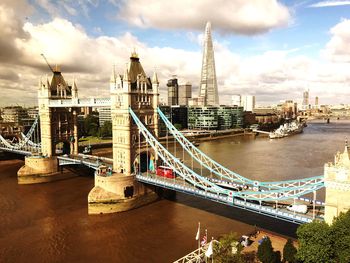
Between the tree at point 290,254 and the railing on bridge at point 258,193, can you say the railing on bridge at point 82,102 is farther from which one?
the tree at point 290,254

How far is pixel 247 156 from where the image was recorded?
88875 millimetres

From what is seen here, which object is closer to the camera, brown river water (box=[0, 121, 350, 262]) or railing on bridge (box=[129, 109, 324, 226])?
railing on bridge (box=[129, 109, 324, 226])

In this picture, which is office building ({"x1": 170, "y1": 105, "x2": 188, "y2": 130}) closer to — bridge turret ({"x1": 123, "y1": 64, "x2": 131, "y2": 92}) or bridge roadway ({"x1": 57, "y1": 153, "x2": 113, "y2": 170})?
bridge roadway ({"x1": 57, "y1": 153, "x2": 113, "y2": 170})

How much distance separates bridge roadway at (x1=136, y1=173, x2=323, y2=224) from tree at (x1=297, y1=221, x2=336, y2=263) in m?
4.57

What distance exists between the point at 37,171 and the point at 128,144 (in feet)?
83.5

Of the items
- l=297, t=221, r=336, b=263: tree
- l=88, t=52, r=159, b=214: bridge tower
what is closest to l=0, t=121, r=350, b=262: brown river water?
l=88, t=52, r=159, b=214: bridge tower

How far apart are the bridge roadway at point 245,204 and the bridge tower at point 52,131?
84.3 feet

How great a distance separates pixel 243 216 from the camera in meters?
40.8

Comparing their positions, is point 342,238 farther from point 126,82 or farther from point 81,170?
point 81,170

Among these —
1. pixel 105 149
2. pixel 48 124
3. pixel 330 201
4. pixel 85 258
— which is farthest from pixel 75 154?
pixel 330 201

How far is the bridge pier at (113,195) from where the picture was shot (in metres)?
43.6

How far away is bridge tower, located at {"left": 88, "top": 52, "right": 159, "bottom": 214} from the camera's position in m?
44.0

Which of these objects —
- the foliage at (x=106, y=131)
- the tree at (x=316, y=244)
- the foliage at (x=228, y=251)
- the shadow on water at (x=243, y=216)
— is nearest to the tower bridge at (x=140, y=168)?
the shadow on water at (x=243, y=216)

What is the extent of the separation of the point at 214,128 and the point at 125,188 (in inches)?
4714
